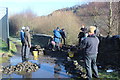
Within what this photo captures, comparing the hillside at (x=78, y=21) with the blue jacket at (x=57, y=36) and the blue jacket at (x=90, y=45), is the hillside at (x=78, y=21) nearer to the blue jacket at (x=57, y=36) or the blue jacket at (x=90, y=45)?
the blue jacket at (x=57, y=36)

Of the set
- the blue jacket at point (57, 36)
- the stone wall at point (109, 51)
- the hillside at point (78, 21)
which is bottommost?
the stone wall at point (109, 51)

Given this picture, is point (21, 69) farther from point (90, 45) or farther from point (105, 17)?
point (105, 17)

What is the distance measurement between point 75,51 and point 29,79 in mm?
4845

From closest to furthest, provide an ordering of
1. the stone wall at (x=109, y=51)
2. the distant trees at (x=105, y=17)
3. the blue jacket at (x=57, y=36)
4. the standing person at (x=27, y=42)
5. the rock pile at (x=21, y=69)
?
the rock pile at (x=21, y=69)
the stone wall at (x=109, y=51)
the standing person at (x=27, y=42)
the blue jacket at (x=57, y=36)
the distant trees at (x=105, y=17)

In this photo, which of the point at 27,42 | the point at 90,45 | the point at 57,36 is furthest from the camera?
the point at 57,36

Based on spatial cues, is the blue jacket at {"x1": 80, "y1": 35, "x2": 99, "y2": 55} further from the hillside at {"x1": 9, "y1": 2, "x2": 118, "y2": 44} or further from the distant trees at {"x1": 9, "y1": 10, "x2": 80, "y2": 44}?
the distant trees at {"x1": 9, "y1": 10, "x2": 80, "y2": 44}

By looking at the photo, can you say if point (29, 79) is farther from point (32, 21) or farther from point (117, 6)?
point (32, 21)

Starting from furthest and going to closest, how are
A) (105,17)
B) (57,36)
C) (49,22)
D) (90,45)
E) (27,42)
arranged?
1. (49,22)
2. (105,17)
3. (57,36)
4. (27,42)
5. (90,45)

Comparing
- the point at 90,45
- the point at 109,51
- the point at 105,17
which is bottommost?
the point at 109,51

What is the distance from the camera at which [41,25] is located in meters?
22.8

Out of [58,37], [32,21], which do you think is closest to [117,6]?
[58,37]

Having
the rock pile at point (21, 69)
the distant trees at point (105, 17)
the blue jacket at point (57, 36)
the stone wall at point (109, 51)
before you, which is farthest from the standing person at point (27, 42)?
the distant trees at point (105, 17)

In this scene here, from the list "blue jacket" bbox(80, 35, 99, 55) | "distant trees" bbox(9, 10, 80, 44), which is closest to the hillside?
"distant trees" bbox(9, 10, 80, 44)

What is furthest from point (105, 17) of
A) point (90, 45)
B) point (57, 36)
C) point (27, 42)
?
point (90, 45)
